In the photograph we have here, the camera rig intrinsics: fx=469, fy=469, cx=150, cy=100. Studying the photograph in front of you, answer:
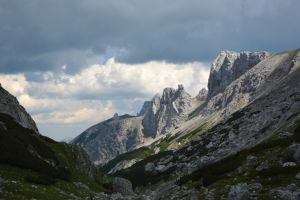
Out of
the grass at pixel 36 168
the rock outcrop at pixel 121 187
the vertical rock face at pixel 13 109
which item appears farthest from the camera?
the vertical rock face at pixel 13 109

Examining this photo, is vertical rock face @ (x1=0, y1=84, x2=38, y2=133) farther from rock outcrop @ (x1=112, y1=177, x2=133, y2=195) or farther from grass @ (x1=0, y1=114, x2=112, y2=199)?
rock outcrop @ (x1=112, y1=177, x2=133, y2=195)

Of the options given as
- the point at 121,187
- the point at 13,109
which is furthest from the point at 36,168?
the point at 13,109

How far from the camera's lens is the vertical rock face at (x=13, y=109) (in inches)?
3735

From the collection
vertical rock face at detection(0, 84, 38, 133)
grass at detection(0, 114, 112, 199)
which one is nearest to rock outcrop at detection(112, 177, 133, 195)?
grass at detection(0, 114, 112, 199)

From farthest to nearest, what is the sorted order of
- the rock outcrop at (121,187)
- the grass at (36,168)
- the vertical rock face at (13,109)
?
1. the vertical rock face at (13,109)
2. the rock outcrop at (121,187)
3. the grass at (36,168)

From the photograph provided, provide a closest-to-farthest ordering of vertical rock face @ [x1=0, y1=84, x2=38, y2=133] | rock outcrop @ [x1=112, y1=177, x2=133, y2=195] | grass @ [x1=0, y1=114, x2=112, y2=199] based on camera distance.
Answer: grass @ [x1=0, y1=114, x2=112, y2=199], rock outcrop @ [x1=112, y1=177, x2=133, y2=195], vertical rock face @ [x1=0, y1=84, x2=38, y2=133]

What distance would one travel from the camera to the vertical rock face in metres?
94.9

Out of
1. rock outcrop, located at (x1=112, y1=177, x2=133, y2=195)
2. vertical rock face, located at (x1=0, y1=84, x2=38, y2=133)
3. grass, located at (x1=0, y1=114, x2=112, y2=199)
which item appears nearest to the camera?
grass, located at (x1=0, y1=114, x2=112, y2=199)

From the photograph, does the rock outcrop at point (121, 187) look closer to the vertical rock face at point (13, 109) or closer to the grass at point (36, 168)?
the grass at point (36, 168)

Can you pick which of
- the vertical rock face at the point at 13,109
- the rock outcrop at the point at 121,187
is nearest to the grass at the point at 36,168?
the rock outcrop at the point at 121,187

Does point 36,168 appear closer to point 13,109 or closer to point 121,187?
point 121,187

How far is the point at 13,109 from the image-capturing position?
323 feet

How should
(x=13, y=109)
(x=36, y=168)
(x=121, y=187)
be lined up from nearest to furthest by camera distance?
(x=36, y=168), (x=121, y=187), (x=13, y=109)

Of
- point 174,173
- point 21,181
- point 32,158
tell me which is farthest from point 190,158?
point 21,181
